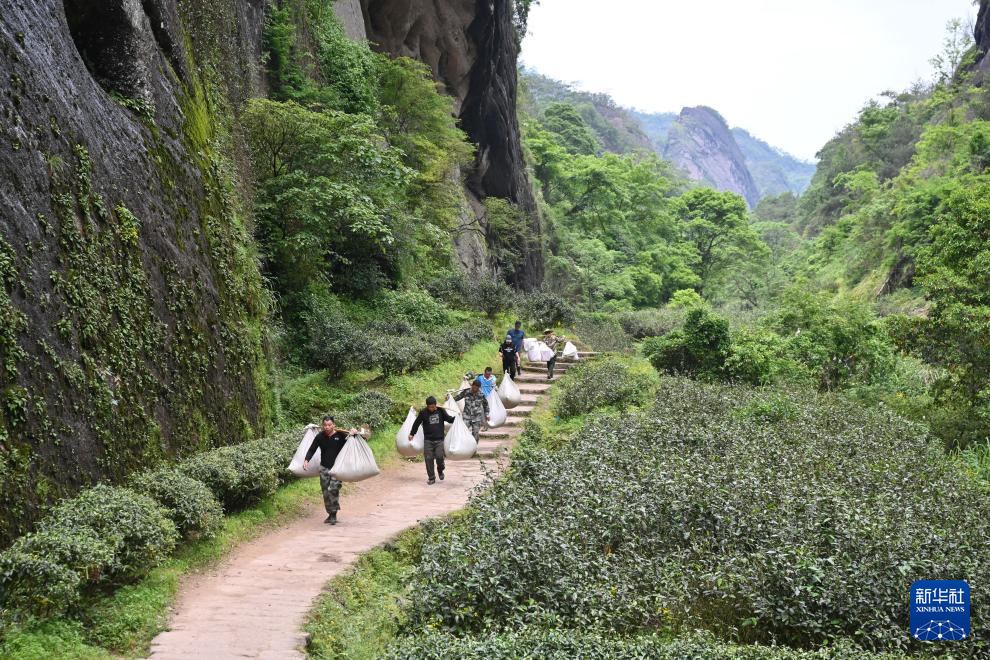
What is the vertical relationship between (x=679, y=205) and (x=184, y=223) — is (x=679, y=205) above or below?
above

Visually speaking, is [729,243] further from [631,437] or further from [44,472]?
[44,472]

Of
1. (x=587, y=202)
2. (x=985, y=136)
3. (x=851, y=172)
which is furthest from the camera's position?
(x=851, y=172)

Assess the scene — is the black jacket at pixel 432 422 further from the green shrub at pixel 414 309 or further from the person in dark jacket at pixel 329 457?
the green shrub at pixel 414 309

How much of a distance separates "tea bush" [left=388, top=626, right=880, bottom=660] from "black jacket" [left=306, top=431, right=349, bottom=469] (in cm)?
463

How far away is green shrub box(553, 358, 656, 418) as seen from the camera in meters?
15.9

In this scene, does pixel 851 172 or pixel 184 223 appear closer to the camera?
pixel 184 223

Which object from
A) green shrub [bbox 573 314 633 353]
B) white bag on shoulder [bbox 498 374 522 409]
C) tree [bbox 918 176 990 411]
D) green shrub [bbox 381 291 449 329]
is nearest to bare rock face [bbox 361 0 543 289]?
green shrub [bbox 573 314 633 353]

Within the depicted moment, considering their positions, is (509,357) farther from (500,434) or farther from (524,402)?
(500,434)

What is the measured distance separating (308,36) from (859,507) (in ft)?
65.3

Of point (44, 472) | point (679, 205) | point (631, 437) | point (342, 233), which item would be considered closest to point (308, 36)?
point (342, 233)

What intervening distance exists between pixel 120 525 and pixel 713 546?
17.0 feet

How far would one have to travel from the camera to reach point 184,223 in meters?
11.1

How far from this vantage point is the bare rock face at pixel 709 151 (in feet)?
539

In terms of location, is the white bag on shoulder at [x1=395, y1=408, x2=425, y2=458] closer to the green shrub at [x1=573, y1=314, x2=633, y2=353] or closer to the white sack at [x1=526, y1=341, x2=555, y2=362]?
the white sack at [x1=526, y1=341, x2=555, y2=362]
